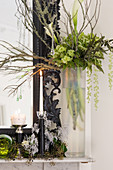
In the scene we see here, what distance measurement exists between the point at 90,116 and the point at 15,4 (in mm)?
747

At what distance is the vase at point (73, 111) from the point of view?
1562mm

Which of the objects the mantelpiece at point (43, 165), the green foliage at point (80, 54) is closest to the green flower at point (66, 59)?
the green foliage at point (80, 54)

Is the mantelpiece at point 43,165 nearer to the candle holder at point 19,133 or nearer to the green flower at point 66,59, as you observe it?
the candle holder at point 19,133

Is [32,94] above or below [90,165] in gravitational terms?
above

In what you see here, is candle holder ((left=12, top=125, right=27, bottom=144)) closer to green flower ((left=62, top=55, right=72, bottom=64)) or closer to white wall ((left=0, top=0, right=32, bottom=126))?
white wall ((left=0, top=0, right=32, bottom=126))

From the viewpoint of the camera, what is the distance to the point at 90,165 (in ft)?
5.26

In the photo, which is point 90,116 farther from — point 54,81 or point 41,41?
point 41,41

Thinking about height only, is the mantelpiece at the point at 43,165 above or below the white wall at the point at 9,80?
below

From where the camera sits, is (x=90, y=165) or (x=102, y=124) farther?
(x=90, y=165)

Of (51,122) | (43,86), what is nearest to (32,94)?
(43,86)

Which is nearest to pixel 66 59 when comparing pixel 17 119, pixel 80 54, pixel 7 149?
pixel 80 54

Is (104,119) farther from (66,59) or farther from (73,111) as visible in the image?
(66,59)

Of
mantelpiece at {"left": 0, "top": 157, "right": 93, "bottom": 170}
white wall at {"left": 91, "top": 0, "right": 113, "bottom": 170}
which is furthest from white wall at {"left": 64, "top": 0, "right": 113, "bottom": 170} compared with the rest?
mantelpiece at {"left": 0, "top": 157, "right": 93, "bottom": 170}

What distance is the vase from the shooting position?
5.12 feet
